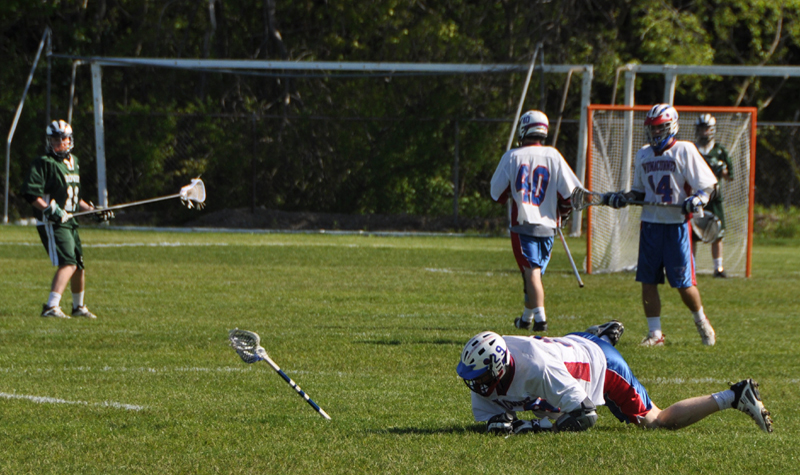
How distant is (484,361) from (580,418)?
0.61 m

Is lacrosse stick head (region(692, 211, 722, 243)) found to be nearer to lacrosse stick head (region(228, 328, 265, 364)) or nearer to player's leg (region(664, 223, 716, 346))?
player's leg (region(664, 223, 716, 346))

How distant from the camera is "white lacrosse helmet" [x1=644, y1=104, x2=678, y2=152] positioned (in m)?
7.95

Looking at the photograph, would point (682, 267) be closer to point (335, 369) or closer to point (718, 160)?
point (335, 369)

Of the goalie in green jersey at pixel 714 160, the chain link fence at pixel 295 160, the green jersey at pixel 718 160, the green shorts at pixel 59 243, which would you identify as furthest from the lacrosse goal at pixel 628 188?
the green shorts at pixel 59 243

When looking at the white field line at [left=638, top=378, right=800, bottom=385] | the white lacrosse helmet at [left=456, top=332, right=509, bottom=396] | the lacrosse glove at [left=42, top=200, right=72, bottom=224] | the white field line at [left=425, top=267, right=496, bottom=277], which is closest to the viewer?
the white lacrosse helmet at [left=456, top=332, right=509, bottom=396]

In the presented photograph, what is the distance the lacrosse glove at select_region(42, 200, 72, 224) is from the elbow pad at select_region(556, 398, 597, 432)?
19.1 feet

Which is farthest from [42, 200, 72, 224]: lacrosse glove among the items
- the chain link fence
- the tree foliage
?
the chain link fence

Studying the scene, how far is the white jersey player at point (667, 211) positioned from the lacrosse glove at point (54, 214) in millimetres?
4918

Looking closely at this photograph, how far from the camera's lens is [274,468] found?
4.46m

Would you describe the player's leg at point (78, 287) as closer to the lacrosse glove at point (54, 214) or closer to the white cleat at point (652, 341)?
the lacrosse glove at point (54, 214)

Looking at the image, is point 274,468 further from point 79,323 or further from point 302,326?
point 79,323

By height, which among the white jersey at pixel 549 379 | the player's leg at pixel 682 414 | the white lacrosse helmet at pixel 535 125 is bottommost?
the player's leg at pixel 682 414

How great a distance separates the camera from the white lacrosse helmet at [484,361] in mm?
4652

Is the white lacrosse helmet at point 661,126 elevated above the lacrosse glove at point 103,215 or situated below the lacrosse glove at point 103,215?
above
